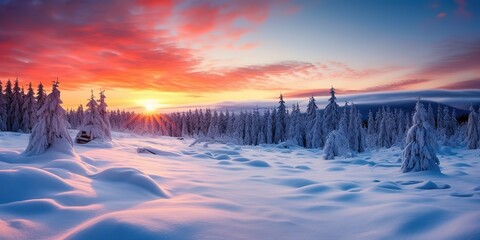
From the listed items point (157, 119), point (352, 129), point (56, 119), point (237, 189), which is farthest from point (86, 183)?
point (157, 119)

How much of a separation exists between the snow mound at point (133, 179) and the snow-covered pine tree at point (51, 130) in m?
4.50

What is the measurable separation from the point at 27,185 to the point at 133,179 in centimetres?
199

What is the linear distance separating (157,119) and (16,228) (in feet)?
391

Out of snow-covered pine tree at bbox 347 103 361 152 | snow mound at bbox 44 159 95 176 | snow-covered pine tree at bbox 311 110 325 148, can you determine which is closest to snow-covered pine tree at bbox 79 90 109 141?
snow mound at bbox 44 159 95 176

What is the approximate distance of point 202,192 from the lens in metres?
6.73

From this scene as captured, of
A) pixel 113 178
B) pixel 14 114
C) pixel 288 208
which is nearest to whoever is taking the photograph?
pixel 288 208

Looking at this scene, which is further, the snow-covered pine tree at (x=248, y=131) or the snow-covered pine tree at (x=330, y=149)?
the snow-covered pine tree at (x=248, y=131)

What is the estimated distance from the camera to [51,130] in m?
11.2

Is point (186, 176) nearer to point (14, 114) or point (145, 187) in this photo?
point (145, 187)

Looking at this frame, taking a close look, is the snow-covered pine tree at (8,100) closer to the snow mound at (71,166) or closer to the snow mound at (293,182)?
the snow mound at (71,166)

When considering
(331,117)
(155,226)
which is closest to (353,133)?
(331,117)

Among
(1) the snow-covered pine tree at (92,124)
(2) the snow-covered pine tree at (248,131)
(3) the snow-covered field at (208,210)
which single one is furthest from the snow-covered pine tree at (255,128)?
(3) the snow-covered field at (208,210)

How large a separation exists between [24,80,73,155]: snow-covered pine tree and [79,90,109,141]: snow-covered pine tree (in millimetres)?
6559

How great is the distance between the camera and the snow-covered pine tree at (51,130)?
34.4 ft
